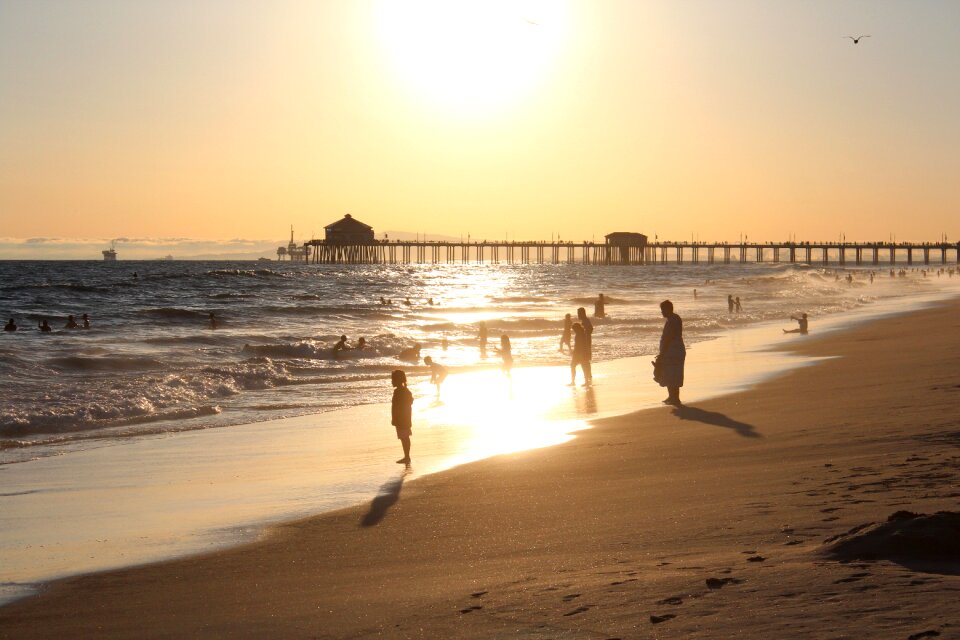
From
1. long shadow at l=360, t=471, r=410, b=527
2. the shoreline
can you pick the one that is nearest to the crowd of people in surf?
the shoreline

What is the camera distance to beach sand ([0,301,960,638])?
163 inches

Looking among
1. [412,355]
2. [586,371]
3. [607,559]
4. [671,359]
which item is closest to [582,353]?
[586,371]

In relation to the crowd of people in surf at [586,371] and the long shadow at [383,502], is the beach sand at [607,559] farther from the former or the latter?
→ the crowd of people in surf at [586,371]

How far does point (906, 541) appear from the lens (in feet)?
14.9

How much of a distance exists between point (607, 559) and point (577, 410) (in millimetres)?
8375

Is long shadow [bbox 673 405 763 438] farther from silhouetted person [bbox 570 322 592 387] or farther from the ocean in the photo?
the ocean

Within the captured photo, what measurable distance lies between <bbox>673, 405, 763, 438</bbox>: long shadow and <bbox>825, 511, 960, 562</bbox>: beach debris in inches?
199

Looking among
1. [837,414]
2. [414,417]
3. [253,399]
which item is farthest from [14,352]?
[837,414]

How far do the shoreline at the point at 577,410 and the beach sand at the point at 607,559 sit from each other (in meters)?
0.20

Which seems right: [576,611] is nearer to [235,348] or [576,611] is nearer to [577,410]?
[577,410]

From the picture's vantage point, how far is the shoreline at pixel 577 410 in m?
6.61

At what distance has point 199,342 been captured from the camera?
30953 millimetres

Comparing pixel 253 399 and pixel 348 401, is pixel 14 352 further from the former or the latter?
pixel 348 401

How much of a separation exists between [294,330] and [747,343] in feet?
59.1
